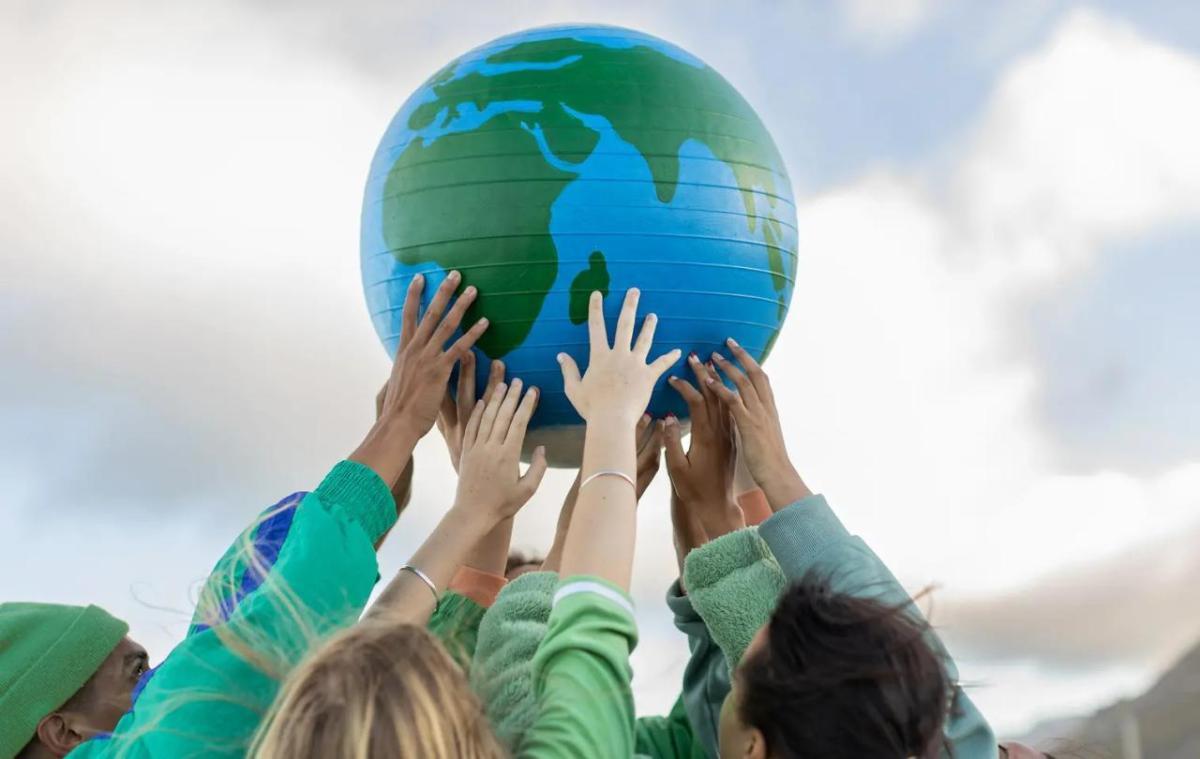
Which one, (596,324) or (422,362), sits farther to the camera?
(422,362)

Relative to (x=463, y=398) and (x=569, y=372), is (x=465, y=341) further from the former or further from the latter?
(x=569, y=372)

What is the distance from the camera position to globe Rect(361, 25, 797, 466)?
9.47 ft

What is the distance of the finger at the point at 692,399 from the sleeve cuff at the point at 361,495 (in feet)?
2.52

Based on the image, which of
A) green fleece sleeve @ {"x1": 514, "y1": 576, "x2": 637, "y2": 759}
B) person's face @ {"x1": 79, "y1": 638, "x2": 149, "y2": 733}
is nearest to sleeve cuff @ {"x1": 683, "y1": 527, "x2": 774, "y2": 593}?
green fleece sleeve @ {"x1": 514, "y1": 576, "x2": 637, "y2": 759}

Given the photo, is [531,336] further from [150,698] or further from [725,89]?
[150,698]

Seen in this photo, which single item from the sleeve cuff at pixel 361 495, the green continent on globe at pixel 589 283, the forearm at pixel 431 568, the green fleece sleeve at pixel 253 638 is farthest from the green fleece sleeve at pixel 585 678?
the green continent on globe at pixel 589 283

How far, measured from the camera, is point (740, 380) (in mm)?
3020

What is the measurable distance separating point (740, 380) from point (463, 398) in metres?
0.67

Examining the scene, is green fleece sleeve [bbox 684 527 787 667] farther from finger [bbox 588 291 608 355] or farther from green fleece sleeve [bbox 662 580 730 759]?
finger [bbox 588 291 608 355]

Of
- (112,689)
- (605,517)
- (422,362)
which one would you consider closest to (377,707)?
(605,517)

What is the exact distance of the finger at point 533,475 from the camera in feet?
9.29

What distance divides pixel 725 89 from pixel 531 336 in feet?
2.85

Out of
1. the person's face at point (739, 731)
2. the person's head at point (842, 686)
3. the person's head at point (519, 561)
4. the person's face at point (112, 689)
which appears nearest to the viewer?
the person's head at point (842, 686)

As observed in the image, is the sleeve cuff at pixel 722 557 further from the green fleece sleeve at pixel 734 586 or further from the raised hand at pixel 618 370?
the raised hand at pixel 618 370
